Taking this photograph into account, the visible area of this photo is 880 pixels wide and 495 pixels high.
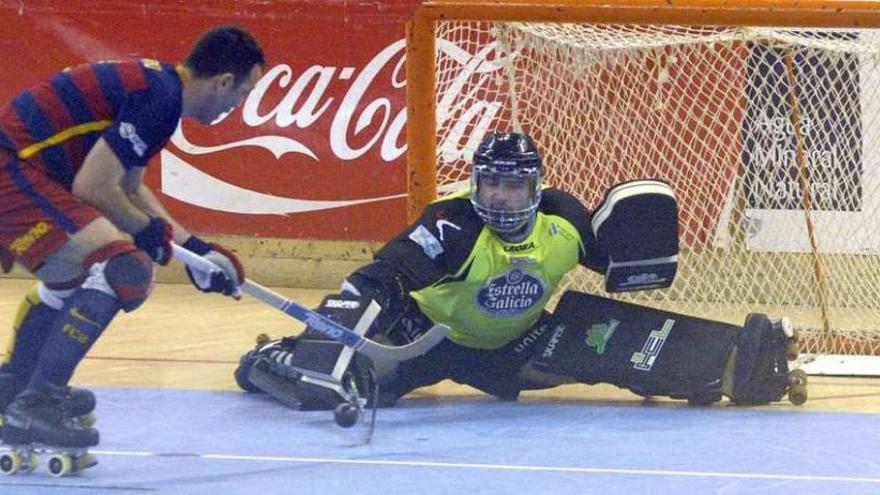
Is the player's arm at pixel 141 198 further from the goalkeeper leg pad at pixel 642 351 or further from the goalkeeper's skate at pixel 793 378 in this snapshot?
the goalkeeper's skate at pixel 793 378

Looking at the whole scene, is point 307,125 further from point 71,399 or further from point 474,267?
point 71,399

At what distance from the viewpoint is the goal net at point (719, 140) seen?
6.89 meters

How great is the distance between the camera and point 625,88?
276 inches

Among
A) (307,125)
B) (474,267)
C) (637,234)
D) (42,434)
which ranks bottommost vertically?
(42,434)

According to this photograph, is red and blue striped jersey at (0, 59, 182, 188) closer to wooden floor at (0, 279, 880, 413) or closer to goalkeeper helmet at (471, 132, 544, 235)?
goalkeeper helmet at (471, 132, 544, 235)

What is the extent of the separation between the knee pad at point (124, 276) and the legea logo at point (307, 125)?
375 cm

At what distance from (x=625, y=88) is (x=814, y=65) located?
78 centimetres

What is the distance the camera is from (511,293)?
17.7 ft

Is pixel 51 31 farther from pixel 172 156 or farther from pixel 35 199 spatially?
pixel 35 199

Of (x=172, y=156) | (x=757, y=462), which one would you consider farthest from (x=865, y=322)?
(x=172, y=156)

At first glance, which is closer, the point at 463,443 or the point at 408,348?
the point at 463,443

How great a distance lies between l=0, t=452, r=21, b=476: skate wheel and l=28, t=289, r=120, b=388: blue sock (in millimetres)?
190

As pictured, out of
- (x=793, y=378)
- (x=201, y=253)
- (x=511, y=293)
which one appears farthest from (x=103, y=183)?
(x=793, y=378)

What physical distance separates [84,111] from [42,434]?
83cm
